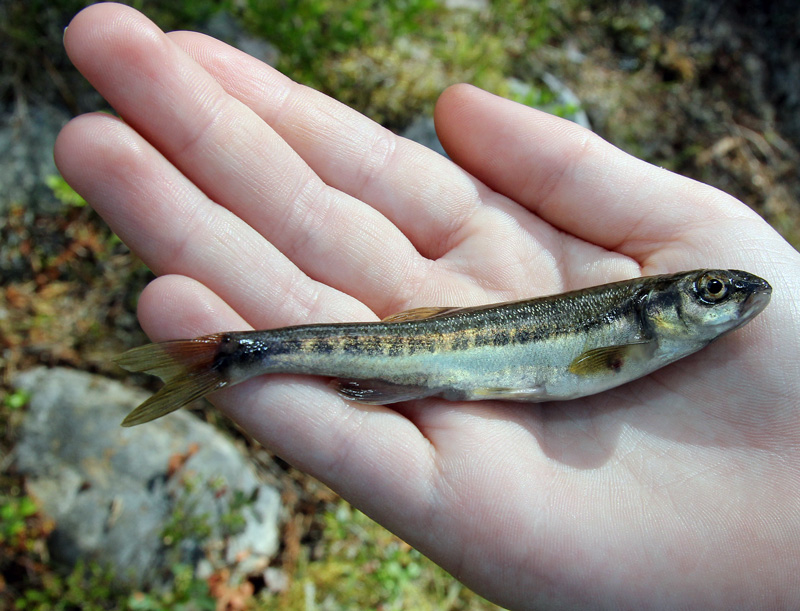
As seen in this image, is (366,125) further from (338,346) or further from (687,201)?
(687,201)

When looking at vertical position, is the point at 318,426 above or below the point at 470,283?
below

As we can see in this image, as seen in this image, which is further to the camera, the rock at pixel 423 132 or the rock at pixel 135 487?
the rock at pixel 423 132

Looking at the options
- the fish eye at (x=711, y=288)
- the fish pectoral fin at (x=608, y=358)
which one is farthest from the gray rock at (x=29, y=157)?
the fish eye at (x=711, y=288)

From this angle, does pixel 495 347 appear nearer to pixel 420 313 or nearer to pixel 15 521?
pixel 420 313

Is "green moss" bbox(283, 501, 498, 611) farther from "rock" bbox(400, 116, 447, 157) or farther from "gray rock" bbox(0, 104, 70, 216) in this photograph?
"gray rock" bbox(0, 104, 70, 216)

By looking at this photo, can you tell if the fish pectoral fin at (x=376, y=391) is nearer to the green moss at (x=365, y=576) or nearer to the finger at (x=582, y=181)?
the finger at (x=582, y=181)

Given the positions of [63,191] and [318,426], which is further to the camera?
[63,191]

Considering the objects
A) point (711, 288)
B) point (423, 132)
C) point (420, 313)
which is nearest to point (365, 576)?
point (420, 313)
